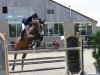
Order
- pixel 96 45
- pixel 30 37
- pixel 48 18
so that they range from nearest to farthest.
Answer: pixel 96 45
pixel 30 37
pixel 48 18

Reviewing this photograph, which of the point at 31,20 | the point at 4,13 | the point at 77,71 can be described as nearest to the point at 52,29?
the point at 4,13

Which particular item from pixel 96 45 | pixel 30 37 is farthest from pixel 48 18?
pixel 96 45

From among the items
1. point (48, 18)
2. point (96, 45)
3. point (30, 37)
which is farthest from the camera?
point (48, 18)

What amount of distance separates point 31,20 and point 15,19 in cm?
3266

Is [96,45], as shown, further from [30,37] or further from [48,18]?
[48,18]

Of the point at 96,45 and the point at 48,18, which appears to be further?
the point at 48,18

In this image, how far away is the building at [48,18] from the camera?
162 feet

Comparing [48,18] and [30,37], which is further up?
[48,18]

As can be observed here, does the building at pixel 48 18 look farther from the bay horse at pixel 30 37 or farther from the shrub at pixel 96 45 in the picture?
the shrub at pixel 96 45

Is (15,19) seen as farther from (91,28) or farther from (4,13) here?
(91,28)

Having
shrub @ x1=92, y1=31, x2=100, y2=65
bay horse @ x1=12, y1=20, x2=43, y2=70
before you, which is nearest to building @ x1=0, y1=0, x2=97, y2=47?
bay horse @ x1=12, y1=20, x2=43, y2=70

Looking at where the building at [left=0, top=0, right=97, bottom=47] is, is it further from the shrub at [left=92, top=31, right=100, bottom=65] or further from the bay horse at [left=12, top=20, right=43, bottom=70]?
the shrub at [left=92, top=31, right=100, bottom=65]

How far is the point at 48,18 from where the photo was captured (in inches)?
2082

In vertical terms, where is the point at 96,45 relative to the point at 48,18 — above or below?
below
